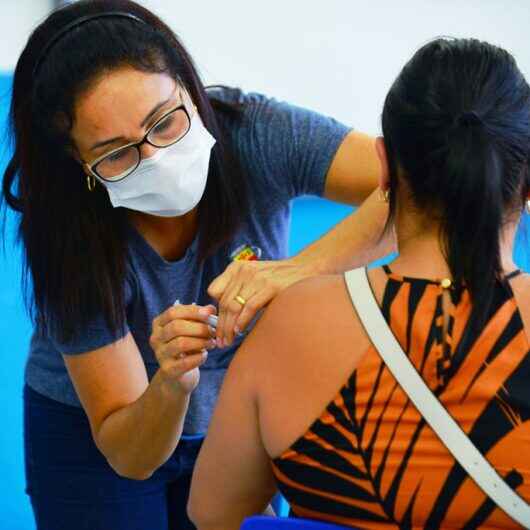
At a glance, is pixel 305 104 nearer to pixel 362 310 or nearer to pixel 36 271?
pixel 36 271

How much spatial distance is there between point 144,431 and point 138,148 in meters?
0.41

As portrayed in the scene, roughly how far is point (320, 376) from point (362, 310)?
83mm

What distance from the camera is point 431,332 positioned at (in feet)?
3.14

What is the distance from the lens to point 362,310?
3.24 feet

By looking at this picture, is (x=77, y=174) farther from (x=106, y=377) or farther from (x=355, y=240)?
(x=355, y=240)

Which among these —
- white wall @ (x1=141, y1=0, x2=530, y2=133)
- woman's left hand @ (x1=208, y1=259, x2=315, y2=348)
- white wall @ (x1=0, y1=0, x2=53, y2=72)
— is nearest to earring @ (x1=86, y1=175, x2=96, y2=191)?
woman's left hand @ (x1=208, y1=259, x2=315, y2=348)

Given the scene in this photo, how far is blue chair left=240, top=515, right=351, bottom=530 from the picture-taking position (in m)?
0.93

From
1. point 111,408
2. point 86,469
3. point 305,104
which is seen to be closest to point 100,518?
point 86,469

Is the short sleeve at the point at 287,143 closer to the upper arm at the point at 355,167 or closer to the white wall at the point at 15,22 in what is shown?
the upper arm at the point at 355,167

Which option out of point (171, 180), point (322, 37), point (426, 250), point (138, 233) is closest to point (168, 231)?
point (138, 233)

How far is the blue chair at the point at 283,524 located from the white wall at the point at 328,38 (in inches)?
90.0

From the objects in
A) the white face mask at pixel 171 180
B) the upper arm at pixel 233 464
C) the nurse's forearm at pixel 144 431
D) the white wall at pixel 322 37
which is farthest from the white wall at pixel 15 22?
the upper arm at pixel 233 464

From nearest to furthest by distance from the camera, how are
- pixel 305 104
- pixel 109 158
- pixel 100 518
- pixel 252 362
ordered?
pixel 252 362 < pixel 109 158 < pixel 100 518 < pixel 305 104

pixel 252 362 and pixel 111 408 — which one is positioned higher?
pixel 252 362
